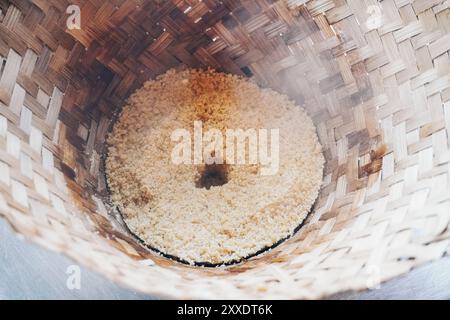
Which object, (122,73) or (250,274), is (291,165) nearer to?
(250,274)

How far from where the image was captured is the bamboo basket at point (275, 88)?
0.87 metres

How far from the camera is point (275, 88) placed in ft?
4.29

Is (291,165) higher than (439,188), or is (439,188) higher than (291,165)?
(291,165)

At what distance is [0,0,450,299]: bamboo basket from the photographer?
867mm

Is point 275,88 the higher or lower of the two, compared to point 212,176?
higher

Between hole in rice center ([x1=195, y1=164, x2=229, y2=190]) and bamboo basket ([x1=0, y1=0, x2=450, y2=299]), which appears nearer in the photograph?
bamboo basket ([x1=0, y1=0, x2=450, y2=299])

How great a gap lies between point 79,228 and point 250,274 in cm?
29

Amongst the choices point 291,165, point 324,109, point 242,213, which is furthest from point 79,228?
point 324,109

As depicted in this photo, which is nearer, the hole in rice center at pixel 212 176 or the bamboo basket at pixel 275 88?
the bamboo basket at pixel 275 88

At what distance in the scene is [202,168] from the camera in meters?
1.22
